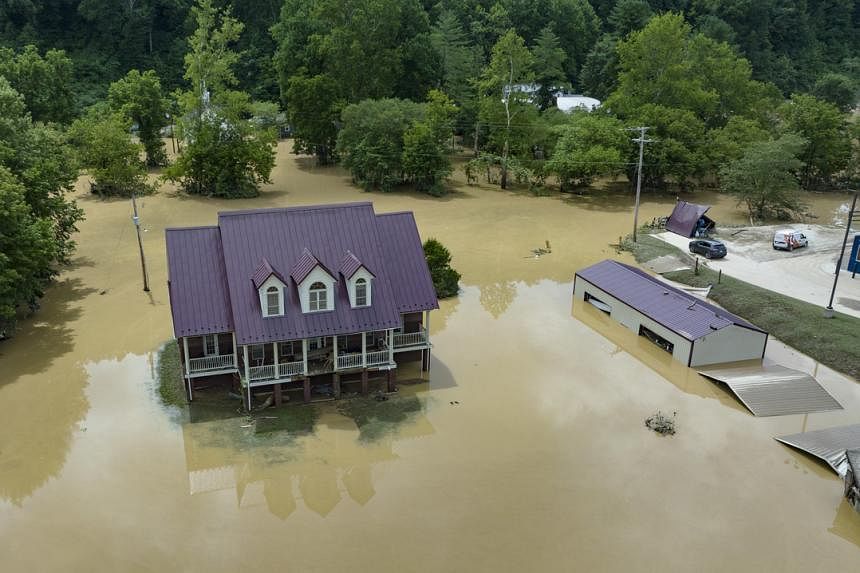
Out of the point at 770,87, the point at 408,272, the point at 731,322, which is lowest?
the point at 731,322

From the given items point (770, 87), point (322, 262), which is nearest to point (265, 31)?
point (770, 87)

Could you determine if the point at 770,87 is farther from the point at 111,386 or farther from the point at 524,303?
the point at 111,386

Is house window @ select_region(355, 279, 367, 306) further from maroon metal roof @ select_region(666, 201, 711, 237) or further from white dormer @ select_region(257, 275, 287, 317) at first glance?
maroon metal roof @ select_region(666, 201, 711, 237)

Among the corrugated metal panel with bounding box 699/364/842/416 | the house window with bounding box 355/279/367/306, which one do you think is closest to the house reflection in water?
the house window with bounding box 355/279/367/306

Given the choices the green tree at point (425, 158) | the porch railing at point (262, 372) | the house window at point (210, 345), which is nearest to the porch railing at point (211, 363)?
the house window at point (210, 345)

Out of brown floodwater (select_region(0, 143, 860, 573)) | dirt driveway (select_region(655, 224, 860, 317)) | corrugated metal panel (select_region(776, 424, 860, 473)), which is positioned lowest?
brown floodwater (select_region(0, 143, 860, 573))

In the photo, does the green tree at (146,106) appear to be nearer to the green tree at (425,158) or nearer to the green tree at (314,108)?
the green tree at (314,108)
